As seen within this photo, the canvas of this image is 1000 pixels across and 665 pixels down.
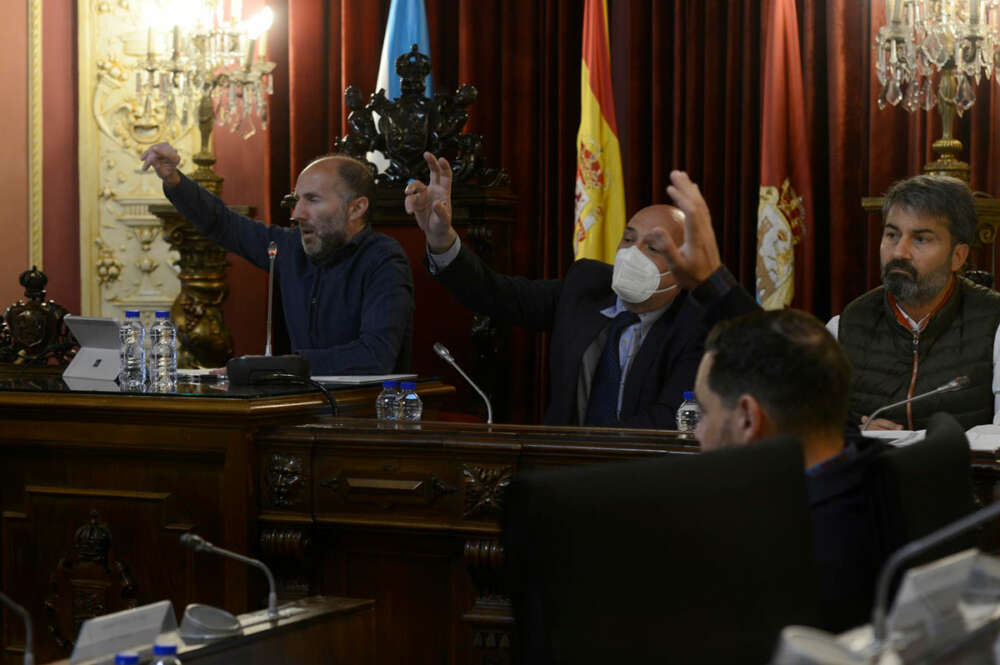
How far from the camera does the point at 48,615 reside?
288 cm

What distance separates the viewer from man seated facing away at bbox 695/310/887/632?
158 cm

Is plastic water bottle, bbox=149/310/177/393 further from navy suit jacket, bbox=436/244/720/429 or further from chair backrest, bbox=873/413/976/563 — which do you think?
chair backrest, bbox=873/413/976/563

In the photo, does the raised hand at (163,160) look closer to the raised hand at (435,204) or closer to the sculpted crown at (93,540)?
the raised hand at (435,204)

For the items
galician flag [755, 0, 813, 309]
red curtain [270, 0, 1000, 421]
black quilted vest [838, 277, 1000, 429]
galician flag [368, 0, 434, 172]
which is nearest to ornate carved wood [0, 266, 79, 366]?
galician flag [368, 0, 434, 172]

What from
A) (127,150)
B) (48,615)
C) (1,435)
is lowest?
(48,615)

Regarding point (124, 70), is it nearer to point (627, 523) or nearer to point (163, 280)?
point (163, 280)

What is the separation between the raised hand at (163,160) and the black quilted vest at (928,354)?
202 centimetres

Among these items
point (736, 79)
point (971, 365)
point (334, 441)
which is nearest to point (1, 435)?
point (334, 441)

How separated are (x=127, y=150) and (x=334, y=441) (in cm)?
352

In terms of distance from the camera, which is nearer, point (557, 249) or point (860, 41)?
point (860, 41)

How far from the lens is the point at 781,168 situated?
4836 mm

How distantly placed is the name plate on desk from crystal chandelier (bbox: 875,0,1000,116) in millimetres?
3400

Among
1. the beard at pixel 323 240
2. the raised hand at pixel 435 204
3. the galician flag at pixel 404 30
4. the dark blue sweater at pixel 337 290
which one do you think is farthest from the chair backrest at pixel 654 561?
the galician flag at pixel 404 30

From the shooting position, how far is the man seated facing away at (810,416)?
1585mm
